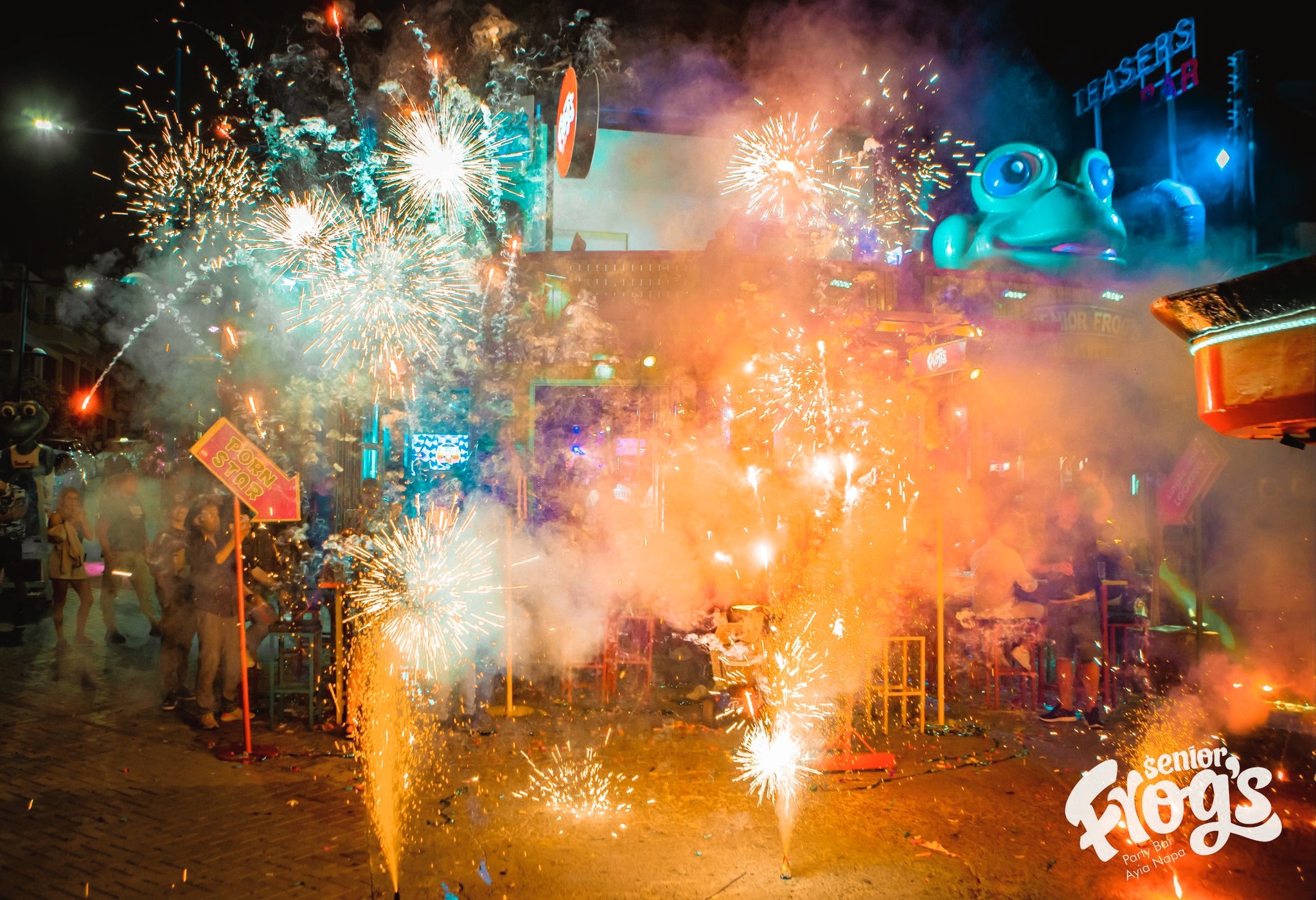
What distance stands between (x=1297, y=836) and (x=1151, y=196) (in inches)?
559

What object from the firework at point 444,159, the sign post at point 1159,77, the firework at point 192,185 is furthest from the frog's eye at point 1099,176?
the firework at point 192,185

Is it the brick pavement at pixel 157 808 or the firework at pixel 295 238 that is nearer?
the brick pavement at pixel 157 808

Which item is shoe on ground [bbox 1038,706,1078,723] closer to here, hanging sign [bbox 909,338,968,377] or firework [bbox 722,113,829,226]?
hanging sign [bbox 909,338,968,377]

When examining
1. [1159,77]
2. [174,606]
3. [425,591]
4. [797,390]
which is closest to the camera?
[174,606]

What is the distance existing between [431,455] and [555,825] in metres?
8.99

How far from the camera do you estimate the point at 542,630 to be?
720 centimetres

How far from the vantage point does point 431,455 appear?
12375 millimetres

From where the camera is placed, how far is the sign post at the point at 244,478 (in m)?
5.55

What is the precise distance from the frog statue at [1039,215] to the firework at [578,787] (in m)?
12.3

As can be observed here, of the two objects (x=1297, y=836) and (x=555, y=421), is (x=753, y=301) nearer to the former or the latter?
(x=555, y=421)

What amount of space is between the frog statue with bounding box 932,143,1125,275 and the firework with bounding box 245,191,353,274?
438 inches

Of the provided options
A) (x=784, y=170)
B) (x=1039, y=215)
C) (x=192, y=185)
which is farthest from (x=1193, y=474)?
(x=192, y=185)

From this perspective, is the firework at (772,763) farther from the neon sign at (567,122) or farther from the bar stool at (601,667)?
the neon sign at (567,122)

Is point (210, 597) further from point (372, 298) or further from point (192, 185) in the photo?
point (192, 185)
